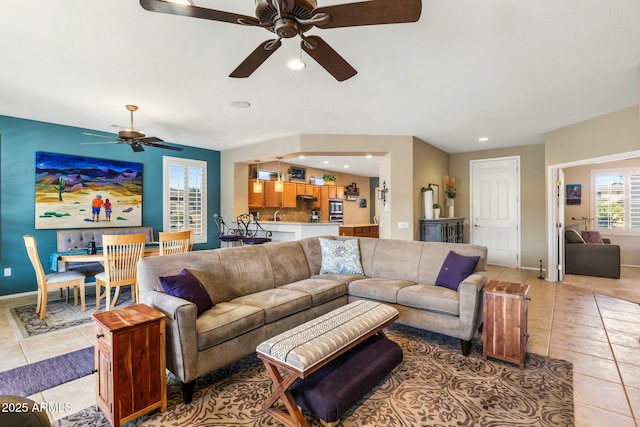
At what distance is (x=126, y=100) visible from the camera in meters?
3.88

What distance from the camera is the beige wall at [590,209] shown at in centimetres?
668

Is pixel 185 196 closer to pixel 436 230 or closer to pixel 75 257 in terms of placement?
pixel 75 257

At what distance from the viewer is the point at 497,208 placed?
6.92 m

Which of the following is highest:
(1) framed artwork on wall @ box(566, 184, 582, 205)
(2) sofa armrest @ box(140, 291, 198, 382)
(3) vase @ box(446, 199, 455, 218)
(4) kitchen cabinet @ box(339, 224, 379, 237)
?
(1) framed artwork on wall @ box(566, 184, 582, 205)

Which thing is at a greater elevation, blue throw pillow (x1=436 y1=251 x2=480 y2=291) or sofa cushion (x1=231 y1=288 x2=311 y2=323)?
blue throw pillow (x1=436 y1=251 x2=480 y2=291)

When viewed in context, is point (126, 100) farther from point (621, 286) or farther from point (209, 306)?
point (621, 286)

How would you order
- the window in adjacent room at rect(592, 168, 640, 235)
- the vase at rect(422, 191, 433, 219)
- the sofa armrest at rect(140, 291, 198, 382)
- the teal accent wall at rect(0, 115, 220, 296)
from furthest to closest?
the window in adjacent room at rect(592, 168, 640, 235)
the vase at rect(422, 191, 433, 219)
the teal accent wall at rect(0, 115, 220, 296)
the sofa armrest at rect(140, 291, 198, 382)

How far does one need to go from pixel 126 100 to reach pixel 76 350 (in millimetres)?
2890

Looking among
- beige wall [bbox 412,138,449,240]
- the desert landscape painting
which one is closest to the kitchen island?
beige wall [bbox 412,138,449,240]

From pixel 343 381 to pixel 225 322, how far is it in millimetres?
938

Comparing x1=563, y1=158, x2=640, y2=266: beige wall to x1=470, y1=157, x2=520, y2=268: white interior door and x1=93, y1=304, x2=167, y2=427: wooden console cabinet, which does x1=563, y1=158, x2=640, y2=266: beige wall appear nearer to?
x1=470, y1=157, x2=520, y2=268: white interior door

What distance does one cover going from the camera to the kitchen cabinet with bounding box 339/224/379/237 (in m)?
7.68

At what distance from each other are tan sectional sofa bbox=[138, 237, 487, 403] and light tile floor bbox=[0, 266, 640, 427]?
77cm

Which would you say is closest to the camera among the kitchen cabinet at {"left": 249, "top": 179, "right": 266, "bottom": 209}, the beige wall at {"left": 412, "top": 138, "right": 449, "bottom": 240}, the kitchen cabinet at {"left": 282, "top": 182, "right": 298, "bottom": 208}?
the beige wall at {"left": 412, "top": 138, "right": 449, "bottom": 240}
